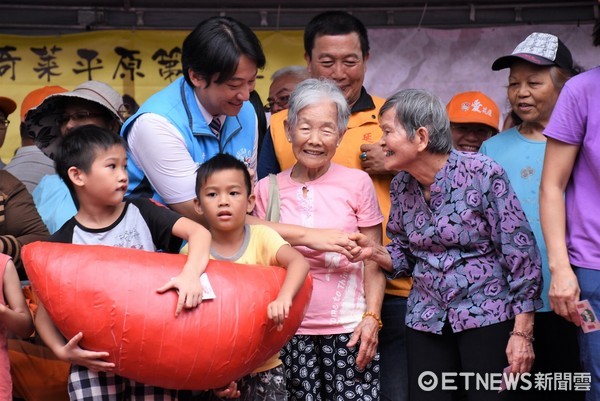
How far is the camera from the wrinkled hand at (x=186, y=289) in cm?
273

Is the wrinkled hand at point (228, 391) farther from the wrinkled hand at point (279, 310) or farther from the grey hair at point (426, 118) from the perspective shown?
the grey hair at point (426, 118)

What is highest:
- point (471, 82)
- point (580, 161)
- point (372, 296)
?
point (471, 82)

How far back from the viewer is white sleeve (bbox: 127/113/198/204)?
3219mm

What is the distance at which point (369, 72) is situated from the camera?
5535 mm

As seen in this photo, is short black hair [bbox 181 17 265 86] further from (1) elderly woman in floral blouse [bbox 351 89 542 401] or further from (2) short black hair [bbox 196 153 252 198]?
(1) elderly woman in floral blouse [bbox 351 89 542 401]

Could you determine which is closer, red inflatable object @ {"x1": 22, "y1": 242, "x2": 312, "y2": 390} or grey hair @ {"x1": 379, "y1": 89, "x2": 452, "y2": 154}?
red inflatable object @ {"x1": 22, "y1": 242, "x2": 312, "y2": 390}

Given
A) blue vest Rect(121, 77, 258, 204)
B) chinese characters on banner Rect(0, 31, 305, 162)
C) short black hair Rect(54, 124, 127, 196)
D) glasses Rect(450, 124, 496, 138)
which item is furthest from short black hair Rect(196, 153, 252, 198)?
chinese characters on banner Rect(0, 31, 305, 162)

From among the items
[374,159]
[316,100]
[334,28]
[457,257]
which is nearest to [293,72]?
[334,28]

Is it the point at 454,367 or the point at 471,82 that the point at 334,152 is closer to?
the point at 454,367

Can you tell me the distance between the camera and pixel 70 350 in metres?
2.75

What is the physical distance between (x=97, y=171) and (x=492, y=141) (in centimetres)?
182

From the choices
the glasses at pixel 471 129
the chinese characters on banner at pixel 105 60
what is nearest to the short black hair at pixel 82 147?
the glasses at pixel 471 129

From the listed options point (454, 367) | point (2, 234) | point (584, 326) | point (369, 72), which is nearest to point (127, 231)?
point (2, 234)

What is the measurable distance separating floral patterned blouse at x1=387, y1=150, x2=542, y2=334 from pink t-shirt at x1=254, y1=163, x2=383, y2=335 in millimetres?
261
